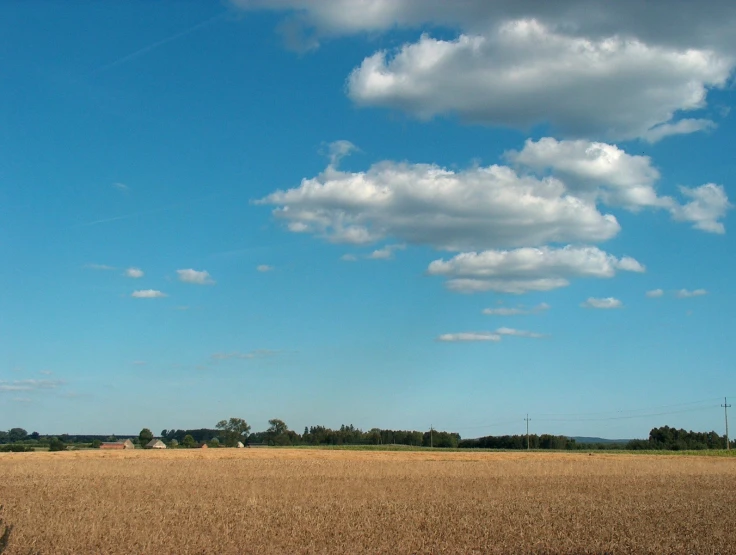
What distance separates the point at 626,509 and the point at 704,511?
2.44m

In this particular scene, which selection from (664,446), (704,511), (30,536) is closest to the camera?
(30,536)

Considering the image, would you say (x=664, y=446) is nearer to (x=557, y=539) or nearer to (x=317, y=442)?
(x=317, y=442)

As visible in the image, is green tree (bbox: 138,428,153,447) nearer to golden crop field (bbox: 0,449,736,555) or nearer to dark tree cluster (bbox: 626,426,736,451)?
dark tree cluster (bbox: 626,426,736,451)

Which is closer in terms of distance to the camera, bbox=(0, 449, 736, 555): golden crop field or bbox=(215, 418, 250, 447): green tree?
bbox=(0, 449, 736, 555): golden crop field

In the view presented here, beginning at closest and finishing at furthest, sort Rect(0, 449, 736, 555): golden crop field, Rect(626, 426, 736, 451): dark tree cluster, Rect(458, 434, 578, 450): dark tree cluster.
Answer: Rect(0, 449, 736, 555): golden crop field
Rect(626, 426, 736, 451): dark tree cluster
Rect(458, 434, 578, 450): dark tree cluster

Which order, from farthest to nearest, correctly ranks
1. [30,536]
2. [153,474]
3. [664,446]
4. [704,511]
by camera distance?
[664,446], [153,474], [704,511], [30,536]

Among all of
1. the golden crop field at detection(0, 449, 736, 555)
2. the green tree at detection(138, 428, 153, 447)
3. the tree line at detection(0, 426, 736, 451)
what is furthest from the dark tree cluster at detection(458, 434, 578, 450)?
the golden crop field at detection(0, 449, 736, 555)

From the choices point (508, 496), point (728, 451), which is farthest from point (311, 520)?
point (728, 451)

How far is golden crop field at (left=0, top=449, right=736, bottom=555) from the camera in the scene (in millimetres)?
16312

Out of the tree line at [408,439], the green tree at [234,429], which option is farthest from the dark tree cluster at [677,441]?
the green tree at [234,429]

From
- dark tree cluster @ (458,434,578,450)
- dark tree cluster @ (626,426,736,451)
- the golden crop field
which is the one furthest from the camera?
dark tree cluster @ (458,434,578,450)

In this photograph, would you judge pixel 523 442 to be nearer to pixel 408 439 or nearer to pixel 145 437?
pixel 408 439

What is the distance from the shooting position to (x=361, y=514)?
811 inches

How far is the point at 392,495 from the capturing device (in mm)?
26438
